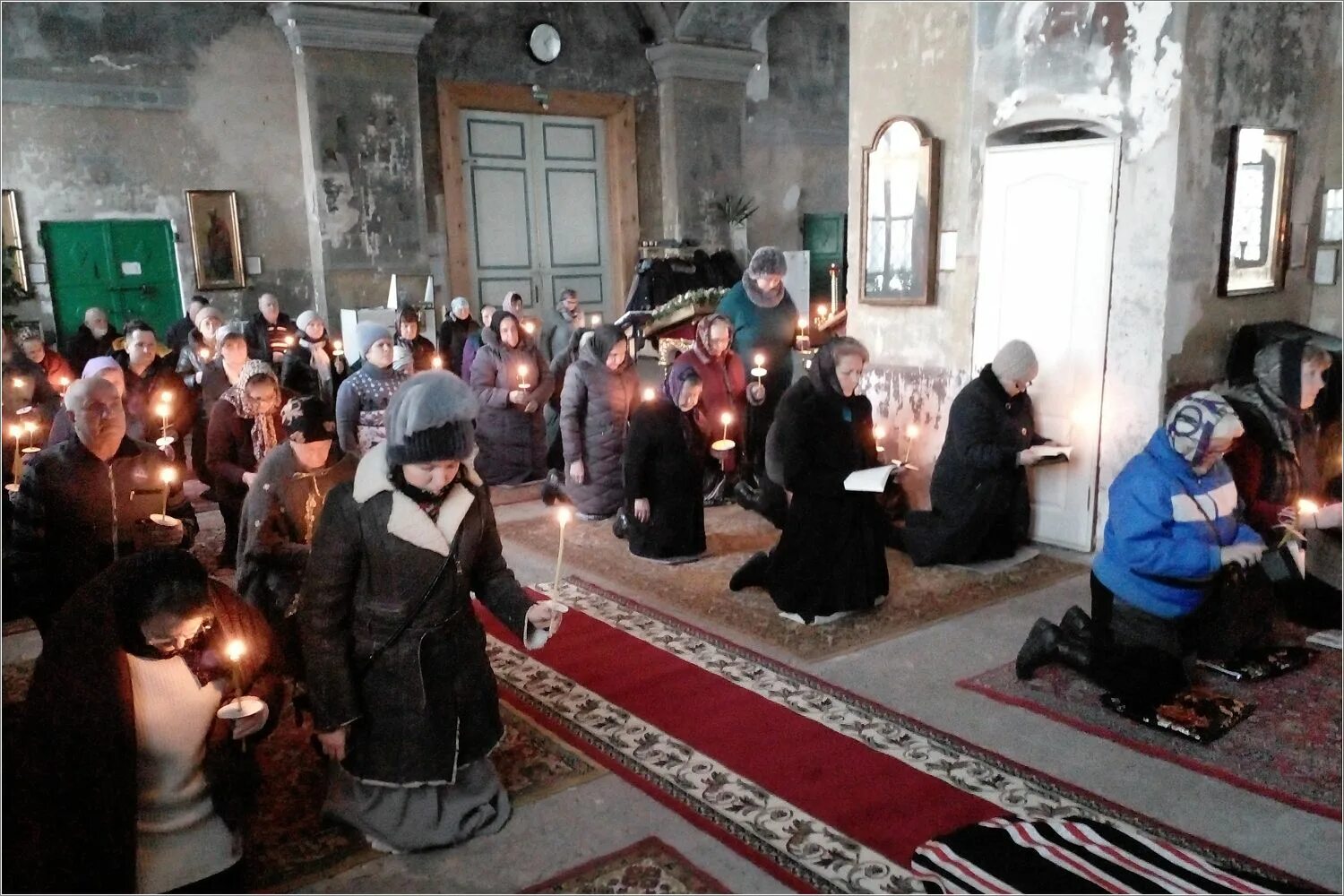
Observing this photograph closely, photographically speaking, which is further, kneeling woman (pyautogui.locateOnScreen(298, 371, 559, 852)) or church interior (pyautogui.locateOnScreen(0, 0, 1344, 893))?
church interior (pyautogui.locateOnScreen(0, 0, 1344, 893))

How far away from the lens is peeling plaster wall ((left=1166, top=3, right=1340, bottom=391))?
5570 millimetres

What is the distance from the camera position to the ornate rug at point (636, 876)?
3.06 metres

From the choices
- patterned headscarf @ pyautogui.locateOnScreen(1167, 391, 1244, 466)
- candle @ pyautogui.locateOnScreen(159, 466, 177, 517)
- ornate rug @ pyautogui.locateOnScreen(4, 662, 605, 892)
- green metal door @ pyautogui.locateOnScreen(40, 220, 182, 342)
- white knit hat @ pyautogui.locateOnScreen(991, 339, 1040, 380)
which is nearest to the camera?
ornate rug @ pyautogui.locateOnScreen(4, 662, 605, 892)

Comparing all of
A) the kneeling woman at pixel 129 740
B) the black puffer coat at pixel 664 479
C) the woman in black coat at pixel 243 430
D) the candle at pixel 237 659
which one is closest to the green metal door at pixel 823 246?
the black puffer coat at pixel 664 479

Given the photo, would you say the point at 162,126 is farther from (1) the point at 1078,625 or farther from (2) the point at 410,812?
(1) the point at 1078,625

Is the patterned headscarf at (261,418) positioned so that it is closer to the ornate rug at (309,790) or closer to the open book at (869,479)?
the ornate rug at (309,790)

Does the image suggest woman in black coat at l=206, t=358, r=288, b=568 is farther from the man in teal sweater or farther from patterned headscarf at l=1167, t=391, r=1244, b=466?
patterned headscarf at l=1167, t=391, r=1244, b=466

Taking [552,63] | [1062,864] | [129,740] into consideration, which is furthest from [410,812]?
[552,63]

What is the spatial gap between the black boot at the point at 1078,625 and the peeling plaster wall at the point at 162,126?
10.0 m

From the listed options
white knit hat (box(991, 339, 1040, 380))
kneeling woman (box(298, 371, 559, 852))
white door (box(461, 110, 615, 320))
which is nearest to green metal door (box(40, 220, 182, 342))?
white door (box(461, 110, 615, 320))

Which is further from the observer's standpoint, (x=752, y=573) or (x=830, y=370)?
(x=752, y=573)

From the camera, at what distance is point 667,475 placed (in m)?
6.20

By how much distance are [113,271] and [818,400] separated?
29.7 ft

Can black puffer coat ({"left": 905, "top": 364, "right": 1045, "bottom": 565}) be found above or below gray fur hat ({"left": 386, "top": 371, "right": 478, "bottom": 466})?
below
